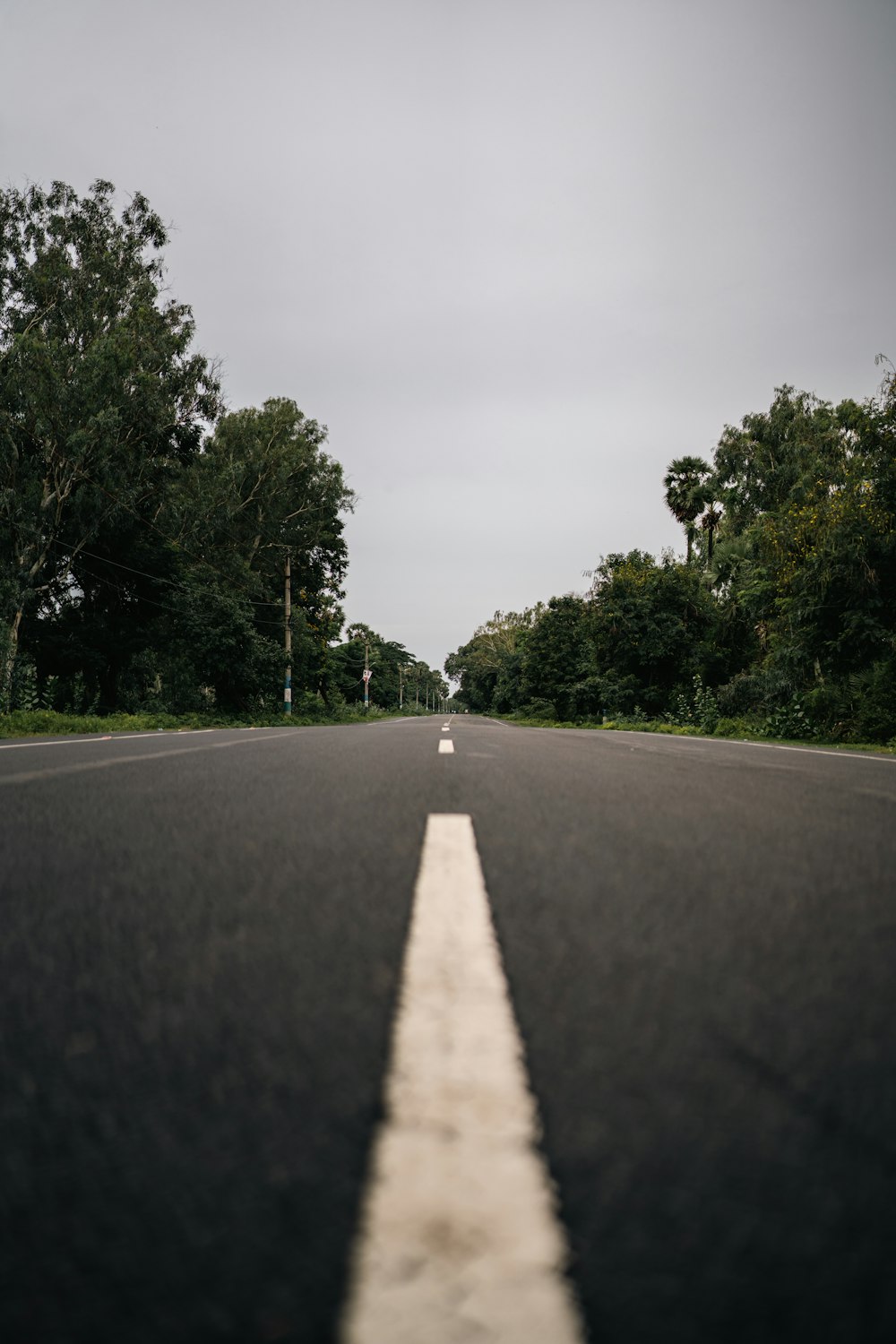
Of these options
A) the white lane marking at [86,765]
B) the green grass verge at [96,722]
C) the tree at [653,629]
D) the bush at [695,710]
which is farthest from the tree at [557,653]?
the white lane marking at [86,765]

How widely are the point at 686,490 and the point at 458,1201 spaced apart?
159 ft

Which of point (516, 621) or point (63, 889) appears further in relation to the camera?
point (516, 621)

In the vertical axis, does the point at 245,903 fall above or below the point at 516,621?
below

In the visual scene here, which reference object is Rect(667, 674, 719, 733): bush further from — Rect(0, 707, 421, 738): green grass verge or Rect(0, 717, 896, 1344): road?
Rect(0, 717, 896, 1344): road

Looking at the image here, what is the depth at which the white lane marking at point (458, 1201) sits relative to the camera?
62cm

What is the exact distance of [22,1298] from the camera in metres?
0.66

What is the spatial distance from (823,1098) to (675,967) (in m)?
0.49

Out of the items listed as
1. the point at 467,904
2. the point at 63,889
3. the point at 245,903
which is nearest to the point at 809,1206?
the point at 467,904

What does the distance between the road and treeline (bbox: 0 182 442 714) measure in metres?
22.5

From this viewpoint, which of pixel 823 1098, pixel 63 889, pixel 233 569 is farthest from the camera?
pixel 233 569

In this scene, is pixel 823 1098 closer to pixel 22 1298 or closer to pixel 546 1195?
pixel 546 1195

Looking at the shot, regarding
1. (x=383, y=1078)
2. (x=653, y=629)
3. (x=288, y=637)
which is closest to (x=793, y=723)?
(x=653, y=629)

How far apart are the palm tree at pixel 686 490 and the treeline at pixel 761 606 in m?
0.08

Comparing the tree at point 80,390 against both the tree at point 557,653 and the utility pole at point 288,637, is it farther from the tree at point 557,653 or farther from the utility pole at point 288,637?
the tree at point 557,653
